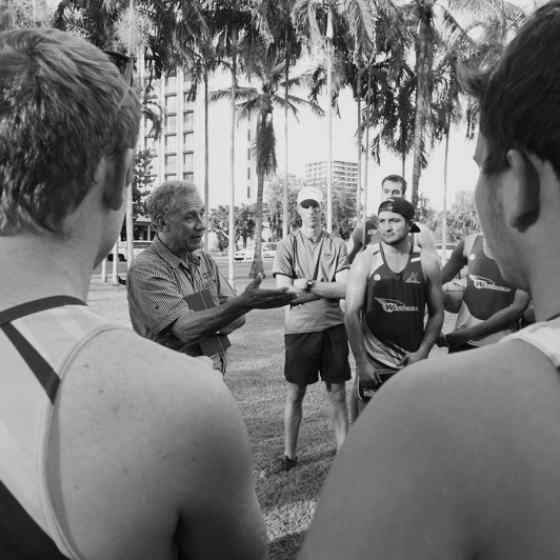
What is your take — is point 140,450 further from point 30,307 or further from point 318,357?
point 318,357

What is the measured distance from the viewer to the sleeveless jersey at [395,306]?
14.1 ft

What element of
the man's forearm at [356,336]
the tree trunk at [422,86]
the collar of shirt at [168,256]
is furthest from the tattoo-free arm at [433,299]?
the tree trunk at [422,86]

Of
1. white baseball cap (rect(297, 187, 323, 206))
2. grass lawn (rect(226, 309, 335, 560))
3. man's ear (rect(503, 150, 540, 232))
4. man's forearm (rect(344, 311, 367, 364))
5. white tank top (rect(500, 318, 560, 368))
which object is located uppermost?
white baseball cap (rect(297, 187, 323, 206))

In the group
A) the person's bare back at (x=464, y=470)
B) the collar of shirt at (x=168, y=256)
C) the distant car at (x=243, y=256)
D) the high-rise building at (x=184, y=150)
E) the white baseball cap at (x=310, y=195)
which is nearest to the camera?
the person's bare back at (x=464, y=470)

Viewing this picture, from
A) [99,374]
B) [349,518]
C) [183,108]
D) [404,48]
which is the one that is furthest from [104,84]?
[183,108]

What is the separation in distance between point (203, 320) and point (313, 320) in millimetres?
1852

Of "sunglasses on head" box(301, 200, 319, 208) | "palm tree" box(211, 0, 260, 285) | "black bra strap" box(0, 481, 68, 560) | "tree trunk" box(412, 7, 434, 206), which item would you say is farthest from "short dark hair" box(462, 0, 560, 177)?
"tree trunk" box(412, 7, 434, 206)

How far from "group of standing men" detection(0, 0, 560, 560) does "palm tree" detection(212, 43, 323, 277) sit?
27.1 m

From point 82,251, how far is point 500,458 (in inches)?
29.6

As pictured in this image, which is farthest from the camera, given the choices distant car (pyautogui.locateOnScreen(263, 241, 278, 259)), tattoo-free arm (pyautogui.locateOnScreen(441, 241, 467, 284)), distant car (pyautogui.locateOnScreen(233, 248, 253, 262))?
distant car (pyautogui.locateOnScreen(233, 248, 253, 262))

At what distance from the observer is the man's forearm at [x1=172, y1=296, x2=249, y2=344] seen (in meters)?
3.30

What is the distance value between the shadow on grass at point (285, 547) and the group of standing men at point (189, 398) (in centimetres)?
253

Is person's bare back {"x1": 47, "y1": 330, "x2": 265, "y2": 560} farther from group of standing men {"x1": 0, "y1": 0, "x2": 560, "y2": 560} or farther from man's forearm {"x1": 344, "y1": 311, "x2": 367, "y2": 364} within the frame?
man's forearm {"x1": 344, "y1": 311, "x2": 367, "y2": 364}

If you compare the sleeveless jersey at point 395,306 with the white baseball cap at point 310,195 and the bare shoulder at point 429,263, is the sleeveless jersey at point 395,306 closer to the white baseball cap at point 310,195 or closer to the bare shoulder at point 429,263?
the bare shoulder at point 429,263
